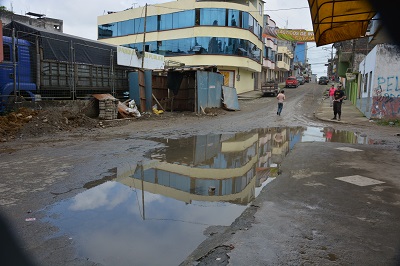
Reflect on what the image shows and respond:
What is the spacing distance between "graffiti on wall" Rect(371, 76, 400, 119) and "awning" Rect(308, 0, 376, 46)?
11717 millimetres

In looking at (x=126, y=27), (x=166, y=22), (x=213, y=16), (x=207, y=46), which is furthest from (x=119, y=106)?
(x=126, y=27)

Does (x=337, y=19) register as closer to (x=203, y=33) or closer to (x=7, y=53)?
(x=7, y=53)

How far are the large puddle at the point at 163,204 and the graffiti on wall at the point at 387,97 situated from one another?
9611mm

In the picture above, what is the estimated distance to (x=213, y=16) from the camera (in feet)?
110

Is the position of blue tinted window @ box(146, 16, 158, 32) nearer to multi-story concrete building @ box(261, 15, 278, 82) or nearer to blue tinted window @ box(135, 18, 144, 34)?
blue tinted window @ box(135, 18, 144, 34)

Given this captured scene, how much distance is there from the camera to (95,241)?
11.8ft

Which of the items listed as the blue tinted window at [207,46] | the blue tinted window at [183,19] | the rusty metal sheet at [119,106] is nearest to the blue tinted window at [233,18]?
the blue tinted window at [207,46]

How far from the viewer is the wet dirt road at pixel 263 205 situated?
10.7 ft

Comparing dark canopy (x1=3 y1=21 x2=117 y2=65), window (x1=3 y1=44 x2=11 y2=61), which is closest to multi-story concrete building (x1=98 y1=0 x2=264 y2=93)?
dark canopy (x1=3 y1=21 x2=117 y2=65)

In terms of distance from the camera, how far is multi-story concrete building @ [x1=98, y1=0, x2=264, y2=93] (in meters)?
33.6

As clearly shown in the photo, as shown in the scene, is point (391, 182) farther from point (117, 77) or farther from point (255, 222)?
point (117, 77)

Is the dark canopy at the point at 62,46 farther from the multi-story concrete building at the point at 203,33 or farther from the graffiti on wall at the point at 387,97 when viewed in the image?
the multi-story concrete building at the point at 203,33

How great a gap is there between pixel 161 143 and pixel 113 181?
4.04 metres

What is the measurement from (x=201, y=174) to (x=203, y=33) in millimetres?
29329
